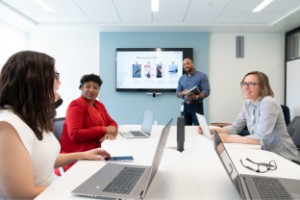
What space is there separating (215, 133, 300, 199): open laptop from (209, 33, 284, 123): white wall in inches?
168

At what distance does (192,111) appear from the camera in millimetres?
4113

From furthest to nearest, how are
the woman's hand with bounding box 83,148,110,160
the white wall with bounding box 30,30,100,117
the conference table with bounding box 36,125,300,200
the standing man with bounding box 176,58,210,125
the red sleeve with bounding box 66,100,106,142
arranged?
1. the white wall with bounding box 30,30,100,117
2. the standing man with bounding box 176,58,210,125
3. the red sleeve with bounding box 66,100,106,142
4. the woman's hand with bounding box 83,148,110,160
5. the conference table with bounding box 36,125,300,200

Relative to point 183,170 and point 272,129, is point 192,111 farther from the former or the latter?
point 183,170

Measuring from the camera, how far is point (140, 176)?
1.16 m

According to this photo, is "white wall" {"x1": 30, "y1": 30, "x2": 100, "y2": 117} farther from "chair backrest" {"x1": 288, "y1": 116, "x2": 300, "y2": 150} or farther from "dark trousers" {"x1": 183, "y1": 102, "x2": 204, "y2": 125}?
"chair backrest" {"x1": 288, "y1": 116, "x2": 300, "y2": 150}

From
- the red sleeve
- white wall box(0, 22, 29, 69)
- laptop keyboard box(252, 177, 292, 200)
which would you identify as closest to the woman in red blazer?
the red sleeve

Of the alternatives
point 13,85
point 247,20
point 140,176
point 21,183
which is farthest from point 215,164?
point 247,20

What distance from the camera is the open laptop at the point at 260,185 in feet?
3.12

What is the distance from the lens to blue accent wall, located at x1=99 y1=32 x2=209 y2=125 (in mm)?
5203

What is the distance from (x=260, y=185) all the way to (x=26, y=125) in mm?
1033

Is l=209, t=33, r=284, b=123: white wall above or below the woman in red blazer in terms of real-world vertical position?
above

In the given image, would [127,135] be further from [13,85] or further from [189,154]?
[13,85]

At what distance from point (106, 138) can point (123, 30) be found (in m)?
3.49

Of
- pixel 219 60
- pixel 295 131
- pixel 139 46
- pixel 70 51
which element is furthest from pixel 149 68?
pixel 295 131
